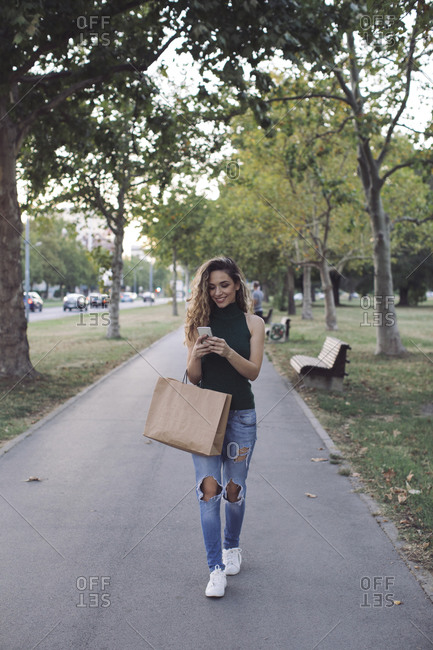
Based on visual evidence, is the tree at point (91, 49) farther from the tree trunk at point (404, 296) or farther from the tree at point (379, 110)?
the tree trunk at point (404, 296)

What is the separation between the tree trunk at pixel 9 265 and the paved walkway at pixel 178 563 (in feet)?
16.9

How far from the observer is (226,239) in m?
42.7

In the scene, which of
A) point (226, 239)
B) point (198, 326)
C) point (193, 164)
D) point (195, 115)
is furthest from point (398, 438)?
point (226, 239)

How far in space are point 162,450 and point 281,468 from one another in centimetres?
147

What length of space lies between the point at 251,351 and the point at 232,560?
4.18 feet

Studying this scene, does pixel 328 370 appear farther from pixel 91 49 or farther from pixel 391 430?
pixel 91 49

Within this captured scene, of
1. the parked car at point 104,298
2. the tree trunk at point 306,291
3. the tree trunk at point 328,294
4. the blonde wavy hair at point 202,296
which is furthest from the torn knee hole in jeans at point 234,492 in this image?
the tree trunk at point 306,291

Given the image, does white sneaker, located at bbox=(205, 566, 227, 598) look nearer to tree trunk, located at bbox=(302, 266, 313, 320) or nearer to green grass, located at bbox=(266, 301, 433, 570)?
green grass, located at bbox=(266, 301, 433, 570)

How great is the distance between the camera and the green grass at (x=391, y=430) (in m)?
5.01

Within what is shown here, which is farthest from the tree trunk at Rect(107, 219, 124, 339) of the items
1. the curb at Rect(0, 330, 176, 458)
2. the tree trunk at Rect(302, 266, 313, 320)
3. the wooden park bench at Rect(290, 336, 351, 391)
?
the tree trunk at Rect(302, 266, 313, 320)

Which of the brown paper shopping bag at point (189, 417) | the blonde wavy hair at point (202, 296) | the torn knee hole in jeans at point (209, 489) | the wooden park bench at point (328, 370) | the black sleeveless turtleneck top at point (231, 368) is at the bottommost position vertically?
the wooden park bench at point (328, 370)

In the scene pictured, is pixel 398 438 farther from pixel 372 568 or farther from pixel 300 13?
pixel 300 13

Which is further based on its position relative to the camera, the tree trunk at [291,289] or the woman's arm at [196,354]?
the tree trunk at [291,289]

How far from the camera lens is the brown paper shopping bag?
3.53 metres
